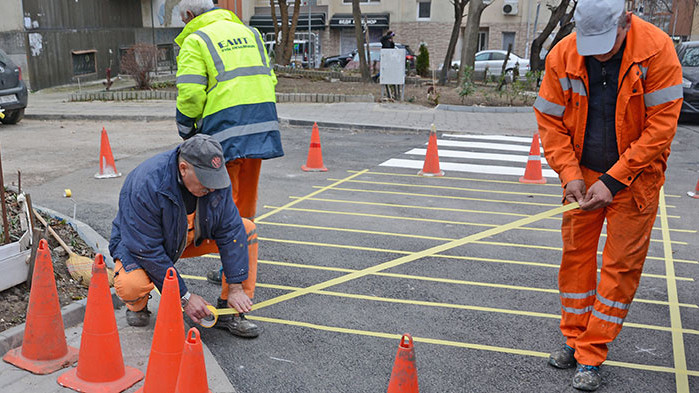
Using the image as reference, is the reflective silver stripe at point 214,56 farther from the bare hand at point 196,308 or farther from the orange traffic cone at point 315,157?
the orange traffic cone at point 315,157

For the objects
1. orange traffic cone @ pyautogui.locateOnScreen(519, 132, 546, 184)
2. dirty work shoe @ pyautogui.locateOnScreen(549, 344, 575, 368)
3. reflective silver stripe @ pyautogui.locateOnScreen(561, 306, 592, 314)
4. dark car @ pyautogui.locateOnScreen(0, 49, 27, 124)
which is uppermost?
dark car @ pyautogui.locateOnScreen(0, 49, 27, 124)

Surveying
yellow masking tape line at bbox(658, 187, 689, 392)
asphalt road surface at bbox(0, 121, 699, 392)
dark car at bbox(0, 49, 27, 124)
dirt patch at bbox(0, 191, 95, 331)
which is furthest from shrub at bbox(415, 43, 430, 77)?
dirt patch at bbox(0, 191, 95, 331)

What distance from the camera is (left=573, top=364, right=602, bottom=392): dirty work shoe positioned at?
141 inches

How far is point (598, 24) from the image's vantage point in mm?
3299

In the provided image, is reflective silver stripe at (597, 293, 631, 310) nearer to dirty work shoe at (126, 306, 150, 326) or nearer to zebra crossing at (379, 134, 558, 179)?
dirty work shoe at (126, 306, 150, 326)

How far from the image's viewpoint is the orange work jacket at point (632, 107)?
3350 mm

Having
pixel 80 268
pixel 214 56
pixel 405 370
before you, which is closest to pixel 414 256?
pixel 214 56

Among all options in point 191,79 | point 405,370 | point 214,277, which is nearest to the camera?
point 405,370

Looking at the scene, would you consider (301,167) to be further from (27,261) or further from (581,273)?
(581,273)

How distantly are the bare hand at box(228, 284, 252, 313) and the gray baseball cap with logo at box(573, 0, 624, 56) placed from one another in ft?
7.55

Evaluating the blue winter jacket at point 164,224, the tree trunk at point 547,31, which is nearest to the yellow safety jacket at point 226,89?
the blue winter jacket at point 164,224

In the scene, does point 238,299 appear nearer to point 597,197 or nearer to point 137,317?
point 137,317

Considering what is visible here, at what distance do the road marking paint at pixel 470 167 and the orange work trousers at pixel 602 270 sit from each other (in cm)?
561

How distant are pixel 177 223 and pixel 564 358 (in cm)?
237
